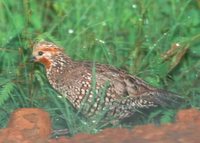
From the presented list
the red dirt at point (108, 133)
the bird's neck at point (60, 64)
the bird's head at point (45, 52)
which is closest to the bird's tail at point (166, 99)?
the bird's neck at point (60, 64)

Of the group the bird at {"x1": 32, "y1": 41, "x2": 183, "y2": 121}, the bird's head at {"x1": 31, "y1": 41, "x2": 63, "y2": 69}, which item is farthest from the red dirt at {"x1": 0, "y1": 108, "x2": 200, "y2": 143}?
the bird's head at {"x1": 31, "y1": 41, "x2": 63, "y2": 69}

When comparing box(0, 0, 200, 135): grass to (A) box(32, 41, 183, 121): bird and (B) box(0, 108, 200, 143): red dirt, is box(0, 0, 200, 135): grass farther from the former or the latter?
(B) box(0, 108, 200, 143): red dirt

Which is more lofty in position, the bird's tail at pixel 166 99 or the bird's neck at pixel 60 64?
the bird's neck at pixel 60 64

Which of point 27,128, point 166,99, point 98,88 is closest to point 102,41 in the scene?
point 98,88

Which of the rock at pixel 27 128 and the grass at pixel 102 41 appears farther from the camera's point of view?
the grass at pixel 102 41

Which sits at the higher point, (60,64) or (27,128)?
(60,64)

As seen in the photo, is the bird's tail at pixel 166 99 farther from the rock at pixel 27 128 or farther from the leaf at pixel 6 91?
the rock at pixel 27 128

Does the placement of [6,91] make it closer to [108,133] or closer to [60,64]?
[60,64]

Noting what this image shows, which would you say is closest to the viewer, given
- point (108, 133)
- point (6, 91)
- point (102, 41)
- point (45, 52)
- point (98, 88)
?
point (108, 133)

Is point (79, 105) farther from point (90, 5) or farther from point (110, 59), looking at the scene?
point (90, 5)
